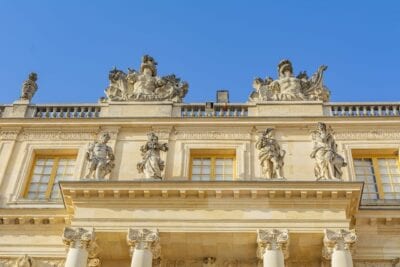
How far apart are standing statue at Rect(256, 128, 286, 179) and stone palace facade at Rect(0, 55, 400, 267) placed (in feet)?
0.14

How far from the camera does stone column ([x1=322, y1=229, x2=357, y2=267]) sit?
16.9m

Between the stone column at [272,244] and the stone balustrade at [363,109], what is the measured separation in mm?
6327

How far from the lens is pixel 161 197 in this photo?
59.7ft

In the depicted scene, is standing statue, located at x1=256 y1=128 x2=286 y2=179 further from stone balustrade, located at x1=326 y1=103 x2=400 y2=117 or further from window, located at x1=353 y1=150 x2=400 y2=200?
stone balustrade, located at x1=326 y1=103 x2=400 y2=117

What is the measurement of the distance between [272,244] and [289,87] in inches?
287

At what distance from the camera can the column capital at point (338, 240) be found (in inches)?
674

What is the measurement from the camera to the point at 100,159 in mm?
19422

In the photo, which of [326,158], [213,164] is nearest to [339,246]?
[326,158]

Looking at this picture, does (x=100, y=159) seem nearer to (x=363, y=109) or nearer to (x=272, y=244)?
(x=272, y=244)

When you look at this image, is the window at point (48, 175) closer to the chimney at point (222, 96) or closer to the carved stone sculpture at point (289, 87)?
the chimney at point (222, 96)

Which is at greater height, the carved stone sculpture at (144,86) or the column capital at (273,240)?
the carved stone sculpture at (144,86)

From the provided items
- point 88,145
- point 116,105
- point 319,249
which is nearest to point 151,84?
point 116,105

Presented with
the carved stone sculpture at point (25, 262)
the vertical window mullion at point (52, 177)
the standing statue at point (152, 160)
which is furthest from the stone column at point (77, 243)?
the vertical window mullion at point (52, 177)

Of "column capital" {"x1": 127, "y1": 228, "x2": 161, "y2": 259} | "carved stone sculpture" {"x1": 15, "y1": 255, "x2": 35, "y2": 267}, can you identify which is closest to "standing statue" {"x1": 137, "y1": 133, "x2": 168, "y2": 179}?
"column capital" {"x1": 127, "y1": 228, "x2": 161, "y2": 259}
